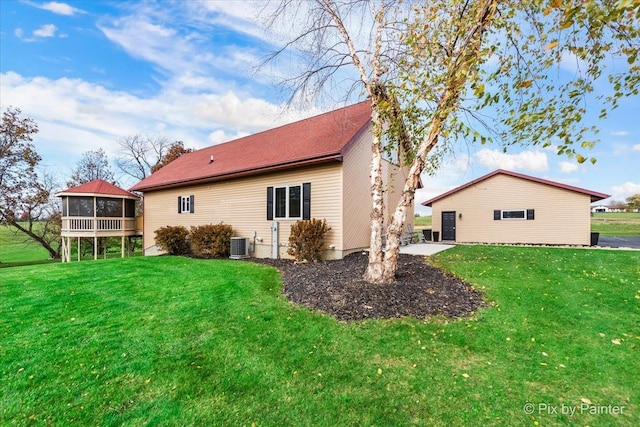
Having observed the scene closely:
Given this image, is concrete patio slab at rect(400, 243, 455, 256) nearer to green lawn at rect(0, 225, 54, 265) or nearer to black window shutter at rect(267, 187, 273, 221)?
black window shutter at rect(267, 187, 273, 221)

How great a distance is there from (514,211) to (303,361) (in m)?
Answer: 16.5

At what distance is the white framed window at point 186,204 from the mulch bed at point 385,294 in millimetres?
9346

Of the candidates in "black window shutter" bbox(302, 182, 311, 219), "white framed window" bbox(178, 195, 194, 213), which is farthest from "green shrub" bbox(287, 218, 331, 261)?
"white framed window" bbox(178, 195, 194, 213)

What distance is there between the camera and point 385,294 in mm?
5188

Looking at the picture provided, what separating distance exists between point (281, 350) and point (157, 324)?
211cm

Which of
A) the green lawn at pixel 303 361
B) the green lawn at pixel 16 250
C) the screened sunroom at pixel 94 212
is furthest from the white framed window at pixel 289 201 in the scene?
the green lawn at pixel 16 250

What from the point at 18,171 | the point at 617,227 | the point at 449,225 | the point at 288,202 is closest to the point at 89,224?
the point at 18,171

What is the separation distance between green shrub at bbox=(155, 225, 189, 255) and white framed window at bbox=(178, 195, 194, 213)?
1.19 m

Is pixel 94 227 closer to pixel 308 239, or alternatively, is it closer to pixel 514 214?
pixel 308 239

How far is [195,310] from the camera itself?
192 inches

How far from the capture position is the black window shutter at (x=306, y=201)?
9.93 meters

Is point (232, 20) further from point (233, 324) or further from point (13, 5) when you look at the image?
point (233, 324)

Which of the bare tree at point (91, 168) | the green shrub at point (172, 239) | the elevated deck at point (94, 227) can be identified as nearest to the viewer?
the green shrub at point (172, 239)

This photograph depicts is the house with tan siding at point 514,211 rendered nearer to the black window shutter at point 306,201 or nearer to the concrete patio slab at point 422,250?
the concrete patio slab at point 422,250
